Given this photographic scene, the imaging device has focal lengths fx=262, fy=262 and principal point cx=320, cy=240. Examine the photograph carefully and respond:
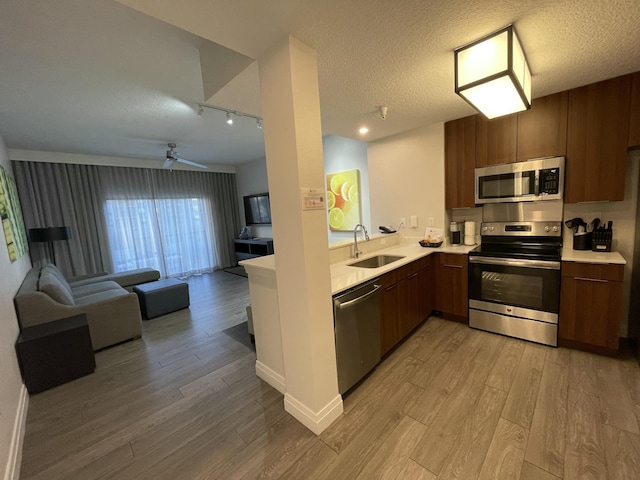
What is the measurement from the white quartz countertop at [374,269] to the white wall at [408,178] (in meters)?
0.44

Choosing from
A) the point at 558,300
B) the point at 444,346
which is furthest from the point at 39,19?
the point at 558,300

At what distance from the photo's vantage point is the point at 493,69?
156cm

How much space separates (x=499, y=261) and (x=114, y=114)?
460cm

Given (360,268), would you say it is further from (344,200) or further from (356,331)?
(344,200)

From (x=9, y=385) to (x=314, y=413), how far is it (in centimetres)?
213

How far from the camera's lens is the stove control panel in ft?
8.98

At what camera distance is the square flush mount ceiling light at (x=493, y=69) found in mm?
1519

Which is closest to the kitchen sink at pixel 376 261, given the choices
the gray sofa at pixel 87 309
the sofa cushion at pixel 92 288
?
the gray sofa at pixel 87 309

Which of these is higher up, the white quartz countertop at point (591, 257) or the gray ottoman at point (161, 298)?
the white quartz countertop at point (591, 257)

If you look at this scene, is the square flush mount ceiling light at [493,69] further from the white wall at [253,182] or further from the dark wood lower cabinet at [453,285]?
the white wall at [253,182]

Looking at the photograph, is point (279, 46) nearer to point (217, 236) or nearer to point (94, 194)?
point (94, 194)

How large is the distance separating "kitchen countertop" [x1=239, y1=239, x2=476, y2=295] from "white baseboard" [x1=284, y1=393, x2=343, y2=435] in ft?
2.52

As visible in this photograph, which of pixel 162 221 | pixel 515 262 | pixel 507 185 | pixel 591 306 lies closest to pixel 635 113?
pixel 507 185

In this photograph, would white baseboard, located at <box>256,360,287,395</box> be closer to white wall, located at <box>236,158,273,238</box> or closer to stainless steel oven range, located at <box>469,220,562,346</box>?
stainless steel oven range, located at <box>469,220,562,346</box>
